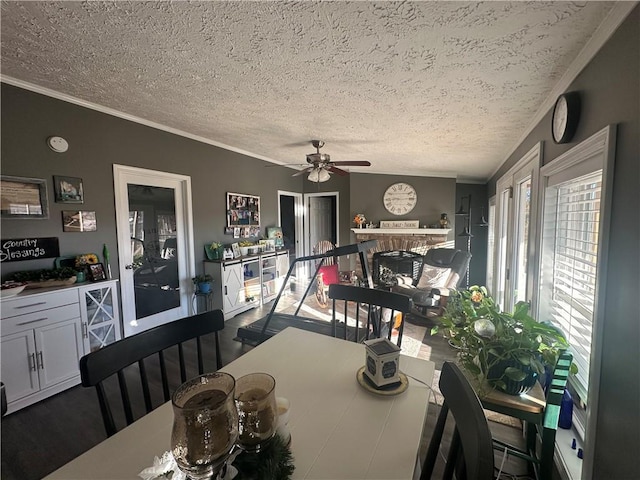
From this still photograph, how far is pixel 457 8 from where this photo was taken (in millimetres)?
1248

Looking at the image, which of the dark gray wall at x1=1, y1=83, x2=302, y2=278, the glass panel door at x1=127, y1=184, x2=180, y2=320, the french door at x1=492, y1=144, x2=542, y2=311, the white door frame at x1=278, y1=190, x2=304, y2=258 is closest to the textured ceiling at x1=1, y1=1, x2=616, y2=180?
the dark gray wall at x1=1, y1=83, x2=302, y2=278

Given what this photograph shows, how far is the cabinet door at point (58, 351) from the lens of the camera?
7.13ft

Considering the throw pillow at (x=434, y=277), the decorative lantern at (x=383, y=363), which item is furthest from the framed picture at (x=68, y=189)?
the throw pillow at (x=434, y=277)

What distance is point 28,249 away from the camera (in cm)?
230

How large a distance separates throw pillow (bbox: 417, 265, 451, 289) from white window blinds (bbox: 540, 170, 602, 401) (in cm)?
236

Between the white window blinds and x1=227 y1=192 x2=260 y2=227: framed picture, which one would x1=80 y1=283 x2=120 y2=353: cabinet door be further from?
the white window blinds

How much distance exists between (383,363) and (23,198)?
3020mm

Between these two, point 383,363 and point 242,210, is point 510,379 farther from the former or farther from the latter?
point 242,210

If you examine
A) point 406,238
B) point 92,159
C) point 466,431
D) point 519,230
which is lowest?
point 466,431

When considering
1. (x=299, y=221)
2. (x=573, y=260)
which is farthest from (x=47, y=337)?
(x=299, y=221)

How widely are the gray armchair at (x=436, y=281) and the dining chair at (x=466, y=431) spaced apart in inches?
136

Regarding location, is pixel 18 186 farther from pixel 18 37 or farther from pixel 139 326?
pixel 139 326

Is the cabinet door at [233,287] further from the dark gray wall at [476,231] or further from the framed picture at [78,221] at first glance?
the dark gray wall at [476,231]

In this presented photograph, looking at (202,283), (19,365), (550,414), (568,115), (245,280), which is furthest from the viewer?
(245,280)
